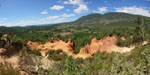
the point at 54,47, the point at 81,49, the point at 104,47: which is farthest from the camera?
the point at 104,47

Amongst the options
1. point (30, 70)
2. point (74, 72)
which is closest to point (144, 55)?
point (74, 72)

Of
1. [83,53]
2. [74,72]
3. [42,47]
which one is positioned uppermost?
[74,72]

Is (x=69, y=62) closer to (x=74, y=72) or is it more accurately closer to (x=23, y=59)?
(x=74, y=72)

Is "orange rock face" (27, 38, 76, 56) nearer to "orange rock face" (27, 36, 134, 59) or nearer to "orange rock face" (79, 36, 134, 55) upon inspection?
"orange rock face" (27, 36, 134, 59)

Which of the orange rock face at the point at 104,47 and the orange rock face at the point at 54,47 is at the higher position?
the orange rock face at the point at 54,47

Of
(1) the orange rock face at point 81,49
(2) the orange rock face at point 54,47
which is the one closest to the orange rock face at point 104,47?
(1) the orange rock face at point 81,49

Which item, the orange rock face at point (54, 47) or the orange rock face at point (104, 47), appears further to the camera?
the orange rock face at point (104, 47)

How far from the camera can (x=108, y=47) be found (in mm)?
24078

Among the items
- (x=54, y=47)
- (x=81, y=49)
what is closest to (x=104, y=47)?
(x=81, y=49)

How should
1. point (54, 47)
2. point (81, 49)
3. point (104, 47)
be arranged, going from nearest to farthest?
point (54, 47) → point (81, 49) → point (104, 47)

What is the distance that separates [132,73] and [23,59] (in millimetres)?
2734

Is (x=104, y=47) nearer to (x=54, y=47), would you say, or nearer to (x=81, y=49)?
(x=81, y=49)

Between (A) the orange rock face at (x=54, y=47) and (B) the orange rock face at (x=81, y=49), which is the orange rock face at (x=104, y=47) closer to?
(B) the orange rock face at (x=81, y=49)

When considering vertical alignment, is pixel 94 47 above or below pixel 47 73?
below
